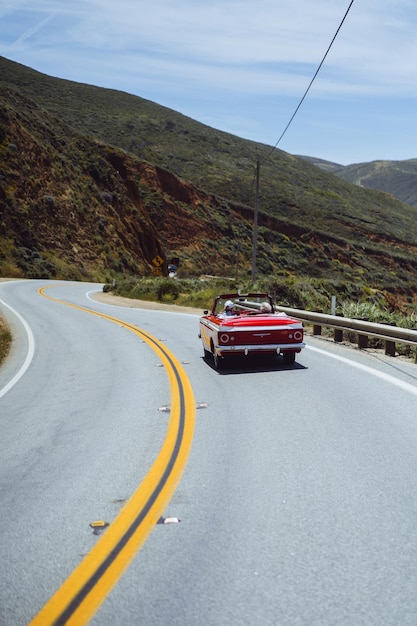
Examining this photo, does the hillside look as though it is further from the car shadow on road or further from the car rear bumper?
the car rear bumper

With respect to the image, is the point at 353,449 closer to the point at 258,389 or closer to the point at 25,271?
the point at 258,389

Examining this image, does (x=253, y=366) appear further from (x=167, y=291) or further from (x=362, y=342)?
(x=167, y=291)

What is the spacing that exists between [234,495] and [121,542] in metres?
1.15

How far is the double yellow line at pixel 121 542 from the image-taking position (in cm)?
359

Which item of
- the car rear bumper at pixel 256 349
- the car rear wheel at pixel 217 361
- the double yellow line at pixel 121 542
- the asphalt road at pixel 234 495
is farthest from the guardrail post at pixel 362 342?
the double yellow line at pixel 121 542

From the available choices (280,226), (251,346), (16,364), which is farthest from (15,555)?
(280,226)

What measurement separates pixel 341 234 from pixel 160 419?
80209 mm

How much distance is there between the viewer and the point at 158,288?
35344 mm

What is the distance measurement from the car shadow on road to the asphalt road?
32 cm

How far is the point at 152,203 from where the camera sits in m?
76.6

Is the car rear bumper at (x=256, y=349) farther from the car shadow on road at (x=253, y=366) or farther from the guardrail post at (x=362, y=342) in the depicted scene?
the guardrail post at (x=362, y=342)

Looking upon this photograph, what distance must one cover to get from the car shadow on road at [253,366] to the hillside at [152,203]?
44346mm

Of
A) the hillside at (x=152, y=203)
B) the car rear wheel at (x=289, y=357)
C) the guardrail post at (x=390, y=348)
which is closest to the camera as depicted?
the car rear wheel at (x=289, y=357)

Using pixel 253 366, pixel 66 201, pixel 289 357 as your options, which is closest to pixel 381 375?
pixel 289 357
